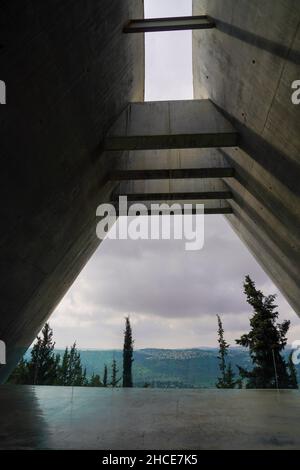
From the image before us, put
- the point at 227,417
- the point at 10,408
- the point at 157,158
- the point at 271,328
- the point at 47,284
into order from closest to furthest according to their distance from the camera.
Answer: the point at 227,417
the point at 10,408
the point at 47,284
the point at 157,158
the point at 271,328

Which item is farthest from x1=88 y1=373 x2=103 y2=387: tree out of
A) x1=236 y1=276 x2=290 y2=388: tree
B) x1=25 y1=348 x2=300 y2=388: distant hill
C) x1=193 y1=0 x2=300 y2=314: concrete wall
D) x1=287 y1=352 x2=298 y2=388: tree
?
x1=236 y1=276 x2=290 y2=388: tree

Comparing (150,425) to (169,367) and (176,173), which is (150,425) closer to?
(169,367)

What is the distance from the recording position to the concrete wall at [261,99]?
5.65 m

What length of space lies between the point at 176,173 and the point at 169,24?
14.2ft

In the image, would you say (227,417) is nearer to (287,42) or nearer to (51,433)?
(51,433)

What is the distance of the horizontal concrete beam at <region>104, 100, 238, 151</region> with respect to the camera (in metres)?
9.40

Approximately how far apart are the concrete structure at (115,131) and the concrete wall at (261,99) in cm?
4

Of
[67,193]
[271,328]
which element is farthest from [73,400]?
[271,328]

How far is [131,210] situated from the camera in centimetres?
1424

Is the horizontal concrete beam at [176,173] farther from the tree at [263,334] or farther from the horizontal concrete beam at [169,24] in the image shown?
the tree at [263,334]

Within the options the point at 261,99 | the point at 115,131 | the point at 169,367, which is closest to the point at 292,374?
the point at 169,367

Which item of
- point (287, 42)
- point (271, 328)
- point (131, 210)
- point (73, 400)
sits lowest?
point (73, 400)

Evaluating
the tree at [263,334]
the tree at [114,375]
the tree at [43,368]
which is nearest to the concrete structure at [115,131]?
the tree at [43,368]

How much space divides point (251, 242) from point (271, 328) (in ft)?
47.1
